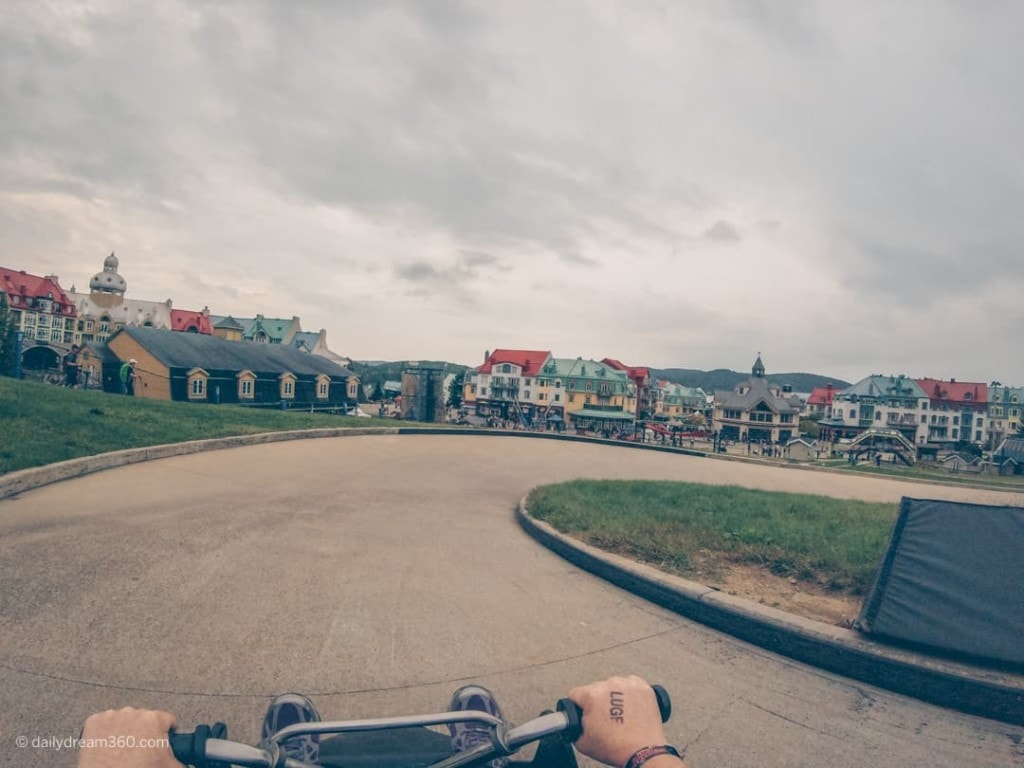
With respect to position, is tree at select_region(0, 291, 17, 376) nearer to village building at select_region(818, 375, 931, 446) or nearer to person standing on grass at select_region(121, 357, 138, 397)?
person standing on grass at select_region(121, 357, 138, 397)

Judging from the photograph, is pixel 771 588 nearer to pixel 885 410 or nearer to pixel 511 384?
pixel 511 384

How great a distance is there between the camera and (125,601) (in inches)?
197

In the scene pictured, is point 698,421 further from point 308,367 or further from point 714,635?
point 714,635

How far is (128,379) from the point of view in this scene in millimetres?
35031

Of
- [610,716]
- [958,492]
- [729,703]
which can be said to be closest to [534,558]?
[729,703]

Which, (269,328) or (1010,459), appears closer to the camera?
(1010,459)

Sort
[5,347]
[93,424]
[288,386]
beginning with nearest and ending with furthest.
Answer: [93,424]
[288,386]
[5,347]

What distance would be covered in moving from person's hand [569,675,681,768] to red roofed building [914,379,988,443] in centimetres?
9972

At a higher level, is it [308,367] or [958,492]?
[308,367]

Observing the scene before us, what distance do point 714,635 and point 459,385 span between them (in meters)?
80.6

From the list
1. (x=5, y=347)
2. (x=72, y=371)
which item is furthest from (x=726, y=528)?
(x=5, y=347)

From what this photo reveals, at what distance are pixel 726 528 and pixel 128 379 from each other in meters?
38.4

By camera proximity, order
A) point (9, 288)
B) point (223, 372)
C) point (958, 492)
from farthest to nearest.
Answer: point (9, 288) → point (223, 372) → point (958, 492)

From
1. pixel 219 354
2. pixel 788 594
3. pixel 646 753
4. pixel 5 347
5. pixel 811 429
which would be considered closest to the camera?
pixel 646 753
